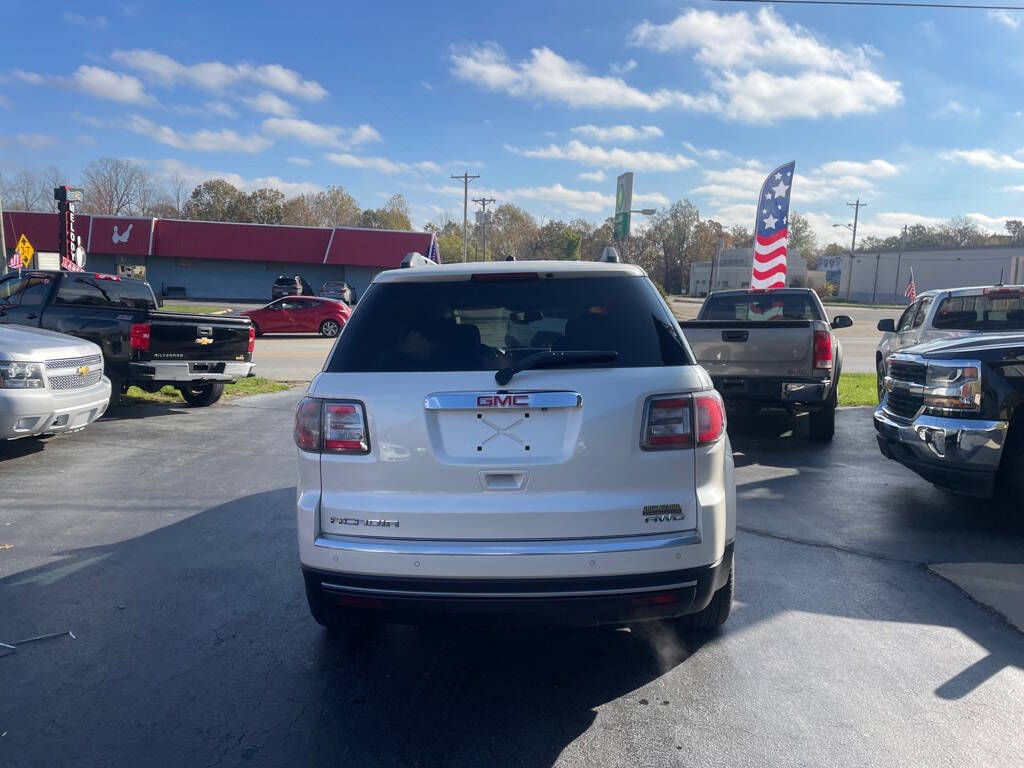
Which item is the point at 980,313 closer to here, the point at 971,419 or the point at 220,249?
the point at 971,419

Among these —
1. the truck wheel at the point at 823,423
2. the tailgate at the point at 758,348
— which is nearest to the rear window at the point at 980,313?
the truck wheel at the point at 823,423

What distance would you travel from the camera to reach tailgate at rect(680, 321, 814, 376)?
853 centimetres

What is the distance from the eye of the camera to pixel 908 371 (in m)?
6.25

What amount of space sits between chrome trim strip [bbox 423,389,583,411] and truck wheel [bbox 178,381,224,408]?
966 cm

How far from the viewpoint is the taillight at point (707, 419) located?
10.4 ft

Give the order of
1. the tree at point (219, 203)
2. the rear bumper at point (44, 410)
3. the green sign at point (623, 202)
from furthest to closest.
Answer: the tree at point (219, 203) → the green sign at point (623, 202) → the rear bumper at point (44, 410)

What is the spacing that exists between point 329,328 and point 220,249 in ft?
94.6

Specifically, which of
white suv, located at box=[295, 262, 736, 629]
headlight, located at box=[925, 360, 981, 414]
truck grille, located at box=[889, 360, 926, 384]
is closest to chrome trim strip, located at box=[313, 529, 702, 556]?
white suv, located at box=[295, 262, 736, 629]

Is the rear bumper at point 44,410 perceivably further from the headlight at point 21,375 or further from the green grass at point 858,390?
the green grass at point 858,390

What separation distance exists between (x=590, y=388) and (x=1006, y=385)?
4070 mm

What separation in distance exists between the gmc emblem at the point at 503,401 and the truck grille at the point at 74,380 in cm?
624

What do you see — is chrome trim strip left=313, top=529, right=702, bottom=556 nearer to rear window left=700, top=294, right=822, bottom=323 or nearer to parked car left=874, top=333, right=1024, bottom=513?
parked car left=874, top=333, right=1024, bottom=513

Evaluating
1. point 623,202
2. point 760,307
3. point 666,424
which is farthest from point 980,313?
point 623,202

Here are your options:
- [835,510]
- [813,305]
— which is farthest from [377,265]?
[835,510]
